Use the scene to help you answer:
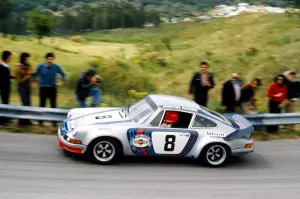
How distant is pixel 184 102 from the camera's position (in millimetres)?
10617

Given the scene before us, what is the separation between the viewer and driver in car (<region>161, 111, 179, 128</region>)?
32.3 ft

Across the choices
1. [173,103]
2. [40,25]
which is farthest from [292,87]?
[40,25]

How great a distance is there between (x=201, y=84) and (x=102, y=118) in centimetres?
330

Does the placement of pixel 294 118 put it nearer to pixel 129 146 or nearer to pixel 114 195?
pixel 129 146

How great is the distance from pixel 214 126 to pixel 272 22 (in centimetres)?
3834

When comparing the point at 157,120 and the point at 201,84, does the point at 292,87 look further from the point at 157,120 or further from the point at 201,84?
the point at 157,120

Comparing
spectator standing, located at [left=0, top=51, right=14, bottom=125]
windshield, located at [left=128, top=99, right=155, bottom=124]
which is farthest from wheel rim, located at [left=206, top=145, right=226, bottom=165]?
spectator standing, located at [left=0, top=51, right=14, bottom=125]

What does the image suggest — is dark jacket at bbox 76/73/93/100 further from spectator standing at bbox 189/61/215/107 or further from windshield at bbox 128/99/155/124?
spectator standing at bbox 189/61/215/107

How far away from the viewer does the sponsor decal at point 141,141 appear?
A: 959cm

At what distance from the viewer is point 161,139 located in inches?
381

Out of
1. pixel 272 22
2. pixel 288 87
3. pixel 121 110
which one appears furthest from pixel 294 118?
pixel 272 22

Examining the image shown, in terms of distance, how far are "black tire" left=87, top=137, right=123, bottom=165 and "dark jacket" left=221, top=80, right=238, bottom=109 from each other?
12.8 ft

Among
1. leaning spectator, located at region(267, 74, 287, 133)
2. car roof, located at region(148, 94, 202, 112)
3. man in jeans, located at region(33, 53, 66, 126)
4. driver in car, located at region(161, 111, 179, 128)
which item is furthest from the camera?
leaning spectator, located at region(267, 74, 287, 133)

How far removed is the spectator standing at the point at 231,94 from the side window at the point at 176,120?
2.50m
